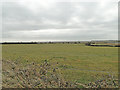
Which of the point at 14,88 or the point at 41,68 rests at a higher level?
the point at 41,68

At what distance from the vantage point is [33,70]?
284 inches

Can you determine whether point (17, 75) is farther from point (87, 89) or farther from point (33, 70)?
point (87, 89)

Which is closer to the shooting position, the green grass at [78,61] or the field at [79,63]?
the field at [79,63]

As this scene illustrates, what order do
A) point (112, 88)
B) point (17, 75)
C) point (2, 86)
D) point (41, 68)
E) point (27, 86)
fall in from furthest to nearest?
point (41, 68), point (17, 75), point (2, 86), point (27, 86), point (112, 88)

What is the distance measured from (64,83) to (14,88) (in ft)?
8.82

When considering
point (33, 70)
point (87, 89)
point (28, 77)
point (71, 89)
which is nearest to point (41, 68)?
point (33, 70)

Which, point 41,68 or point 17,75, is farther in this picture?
point 41,68

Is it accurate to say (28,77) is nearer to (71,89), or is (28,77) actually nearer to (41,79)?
(41,79)

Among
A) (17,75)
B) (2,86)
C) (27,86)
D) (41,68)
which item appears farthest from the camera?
(41,68)

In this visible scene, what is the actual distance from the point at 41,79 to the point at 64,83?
4.65ft

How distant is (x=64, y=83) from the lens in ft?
18.9

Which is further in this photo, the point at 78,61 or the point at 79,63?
the point at 78,61

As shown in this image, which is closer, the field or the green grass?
the field

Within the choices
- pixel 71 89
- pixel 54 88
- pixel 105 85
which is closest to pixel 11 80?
pixel 54 88
